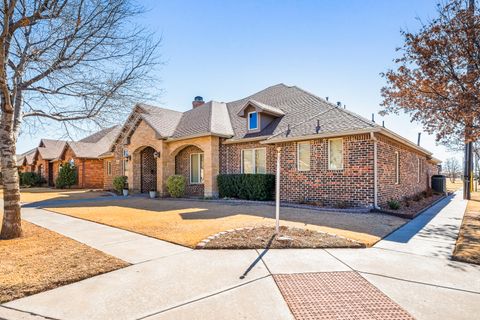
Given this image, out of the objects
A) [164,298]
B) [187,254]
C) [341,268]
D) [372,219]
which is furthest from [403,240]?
[164,298]

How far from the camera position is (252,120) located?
15852mm

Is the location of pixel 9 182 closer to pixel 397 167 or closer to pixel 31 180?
pixel 397 167

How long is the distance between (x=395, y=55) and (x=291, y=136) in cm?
514

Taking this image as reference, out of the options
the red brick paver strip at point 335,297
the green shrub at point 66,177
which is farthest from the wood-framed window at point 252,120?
the green shrub at point 66,177

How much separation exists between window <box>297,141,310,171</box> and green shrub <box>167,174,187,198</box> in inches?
286

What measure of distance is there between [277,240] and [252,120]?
1047 centimetres

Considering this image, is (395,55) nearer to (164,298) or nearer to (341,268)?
(341,268)

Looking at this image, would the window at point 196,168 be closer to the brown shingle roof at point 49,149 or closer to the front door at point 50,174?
the brown shingle roof at point 49,149

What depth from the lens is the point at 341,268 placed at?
15.3 ft

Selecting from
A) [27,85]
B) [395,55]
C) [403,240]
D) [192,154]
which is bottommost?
[403,240]

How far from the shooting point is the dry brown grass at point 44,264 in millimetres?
4000

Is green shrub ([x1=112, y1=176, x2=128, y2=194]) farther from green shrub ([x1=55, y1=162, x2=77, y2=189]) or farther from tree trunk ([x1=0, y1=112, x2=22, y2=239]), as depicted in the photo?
tree trunk ([x1=0, y1=112, x2=22, y2=239])

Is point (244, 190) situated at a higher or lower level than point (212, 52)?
lower

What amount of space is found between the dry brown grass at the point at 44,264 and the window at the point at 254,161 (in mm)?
9864
